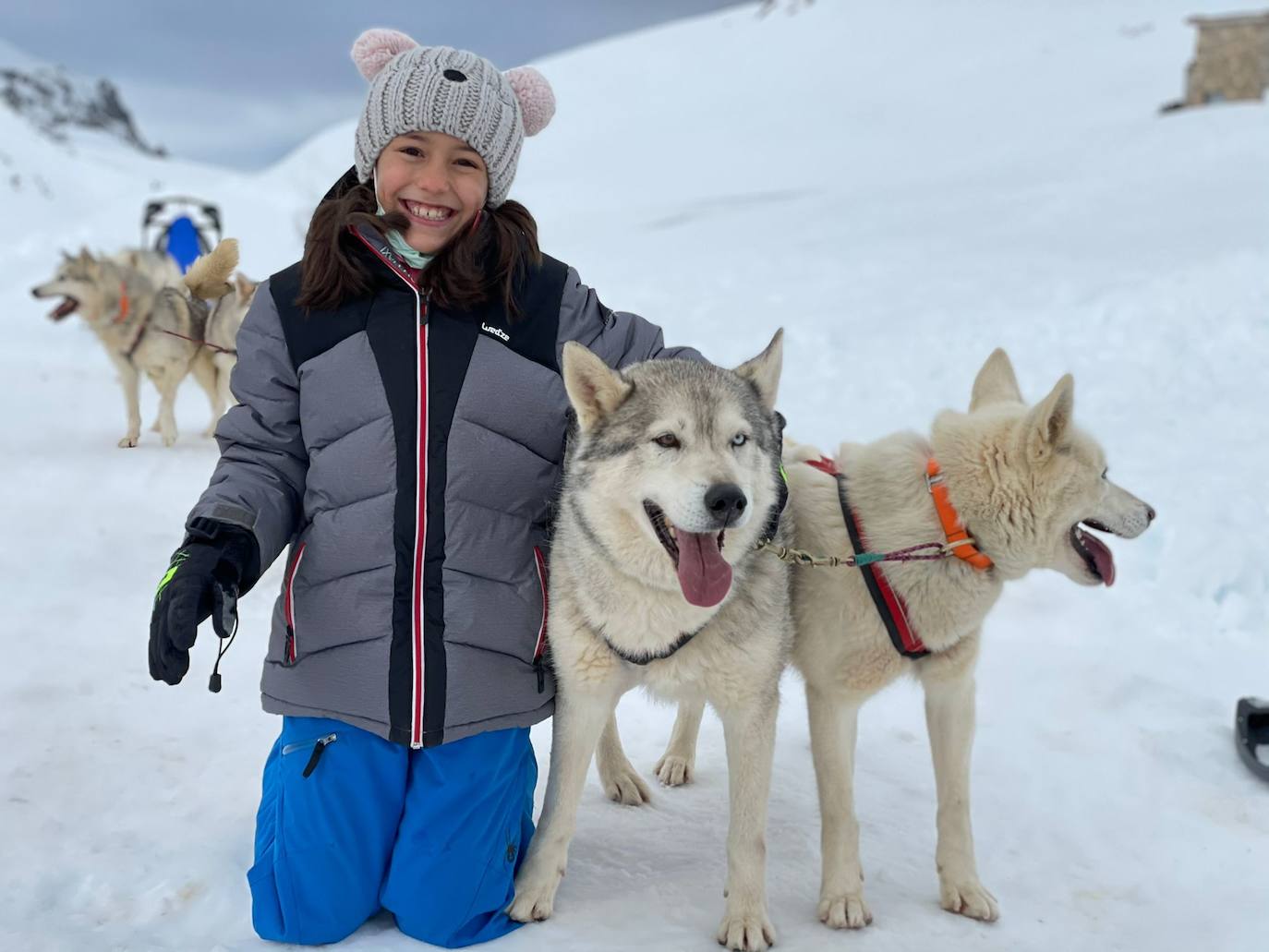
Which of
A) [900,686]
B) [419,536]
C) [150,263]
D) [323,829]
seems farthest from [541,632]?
[150,263]

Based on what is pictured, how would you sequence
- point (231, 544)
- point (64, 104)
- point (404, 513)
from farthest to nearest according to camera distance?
1. point (64, 104)
2. point (404, 513)
3. point (231, 544)

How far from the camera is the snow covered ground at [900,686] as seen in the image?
2516mm

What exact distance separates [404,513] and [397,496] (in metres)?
0.04

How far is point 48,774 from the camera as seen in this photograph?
2.84m

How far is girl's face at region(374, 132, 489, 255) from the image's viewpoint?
2.48 m

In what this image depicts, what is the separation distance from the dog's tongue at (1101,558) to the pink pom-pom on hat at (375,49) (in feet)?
6.93

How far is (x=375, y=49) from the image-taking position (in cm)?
261

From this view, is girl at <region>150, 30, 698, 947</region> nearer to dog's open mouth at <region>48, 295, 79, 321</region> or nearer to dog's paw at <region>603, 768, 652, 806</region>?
dog's paw at <region>603, 768, 652, 806</region>

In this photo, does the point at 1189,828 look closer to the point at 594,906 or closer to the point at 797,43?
the point at 594,906

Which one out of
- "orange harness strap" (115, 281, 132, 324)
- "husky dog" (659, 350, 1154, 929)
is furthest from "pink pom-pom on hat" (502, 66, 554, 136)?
"orange harness strap" (115, 281, 132, 324)

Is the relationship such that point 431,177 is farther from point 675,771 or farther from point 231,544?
point 675,771

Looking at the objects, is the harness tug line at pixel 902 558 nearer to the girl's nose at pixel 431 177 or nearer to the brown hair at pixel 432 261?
the brown hair at pixel 432 261

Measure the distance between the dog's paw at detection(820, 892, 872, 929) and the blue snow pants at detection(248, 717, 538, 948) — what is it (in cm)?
74

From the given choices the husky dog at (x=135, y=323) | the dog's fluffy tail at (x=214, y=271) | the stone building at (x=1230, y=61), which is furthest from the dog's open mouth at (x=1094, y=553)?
the stone building at (x=1230, y=61)
